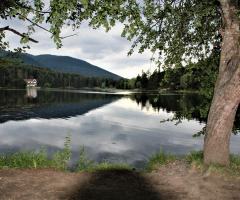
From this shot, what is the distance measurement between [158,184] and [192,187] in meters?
1.05

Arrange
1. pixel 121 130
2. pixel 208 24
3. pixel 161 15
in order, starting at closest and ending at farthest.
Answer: pixel 161 15 → pixel 208 24 → pixel 121 130

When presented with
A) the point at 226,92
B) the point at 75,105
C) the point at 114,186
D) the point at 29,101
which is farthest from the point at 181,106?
the point at 29,101

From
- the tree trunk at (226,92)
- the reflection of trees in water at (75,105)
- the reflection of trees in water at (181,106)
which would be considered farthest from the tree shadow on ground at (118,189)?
the reflection of trees in water at (75,105)

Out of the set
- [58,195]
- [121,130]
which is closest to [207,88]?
[58,195]

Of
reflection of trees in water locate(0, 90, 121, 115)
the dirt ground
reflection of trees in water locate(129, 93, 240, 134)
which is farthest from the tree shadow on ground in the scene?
reflection of trees in water locate(0, 90, 121, 115)

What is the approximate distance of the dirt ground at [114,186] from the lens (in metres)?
4.50

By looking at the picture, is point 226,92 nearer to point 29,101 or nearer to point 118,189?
point 118,189

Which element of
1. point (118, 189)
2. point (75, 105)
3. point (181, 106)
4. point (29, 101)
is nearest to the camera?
point (118, 189)

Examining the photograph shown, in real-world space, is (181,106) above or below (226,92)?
below

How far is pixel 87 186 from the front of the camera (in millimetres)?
5332

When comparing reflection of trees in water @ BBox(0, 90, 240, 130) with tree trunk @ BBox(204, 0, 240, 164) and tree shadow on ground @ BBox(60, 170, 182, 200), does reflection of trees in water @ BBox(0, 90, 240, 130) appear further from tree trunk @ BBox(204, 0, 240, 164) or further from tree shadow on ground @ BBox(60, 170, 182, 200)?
tree shadow on ground @ BBox(60, 170, 182, 200)

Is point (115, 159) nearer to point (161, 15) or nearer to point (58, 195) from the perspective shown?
point (58, 195)

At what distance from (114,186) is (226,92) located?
465cm

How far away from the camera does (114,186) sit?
5.44 m
